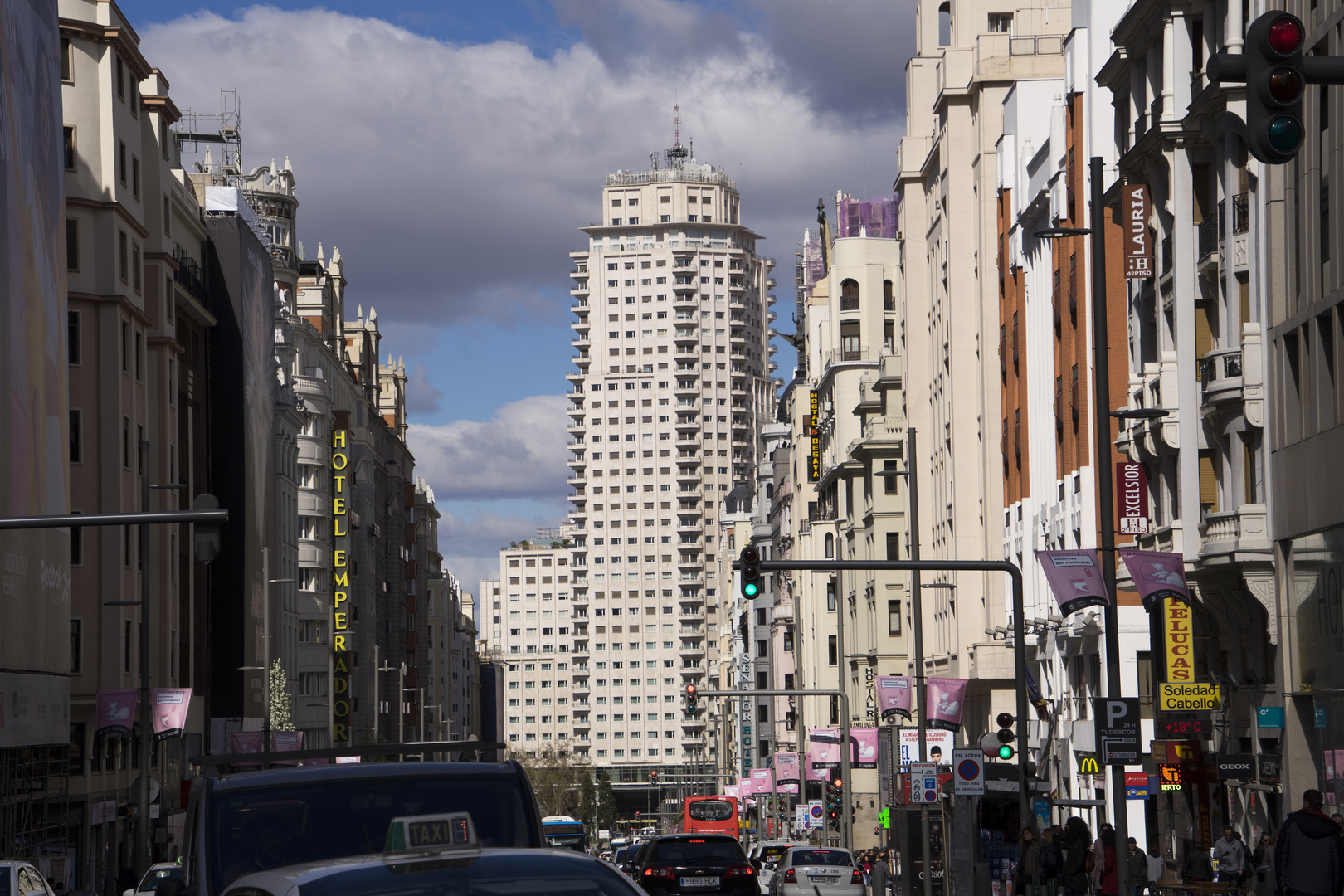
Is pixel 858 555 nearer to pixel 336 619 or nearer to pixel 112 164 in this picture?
pixel 336 619

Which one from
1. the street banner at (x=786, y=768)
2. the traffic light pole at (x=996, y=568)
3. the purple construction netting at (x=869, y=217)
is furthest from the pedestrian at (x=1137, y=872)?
the purple construction netting at (x=869, y=217)

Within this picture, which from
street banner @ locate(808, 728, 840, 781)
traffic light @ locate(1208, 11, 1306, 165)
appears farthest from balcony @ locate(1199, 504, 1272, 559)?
street banner @ locate(808, 728, 840, 781)

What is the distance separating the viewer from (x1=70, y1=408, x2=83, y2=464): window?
60.0 metres

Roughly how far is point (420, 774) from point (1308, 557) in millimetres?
23605

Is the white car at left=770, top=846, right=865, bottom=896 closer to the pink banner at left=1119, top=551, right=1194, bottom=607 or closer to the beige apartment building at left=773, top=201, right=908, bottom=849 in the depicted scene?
the pink banner at left=1119, top=551, right=1194, bottom=607

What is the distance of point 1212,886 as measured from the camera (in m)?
26.8

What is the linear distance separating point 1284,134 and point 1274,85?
27cm

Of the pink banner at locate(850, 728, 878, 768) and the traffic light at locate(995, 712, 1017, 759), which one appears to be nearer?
the traffic light at locate(995, 712, 1017, 759)

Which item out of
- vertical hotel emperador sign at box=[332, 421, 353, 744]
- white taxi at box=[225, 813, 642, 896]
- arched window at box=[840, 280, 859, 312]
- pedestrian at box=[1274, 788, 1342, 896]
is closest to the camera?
white taxi at box=[225, 813, 642, 896]

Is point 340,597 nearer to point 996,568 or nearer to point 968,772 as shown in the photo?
point 968,772

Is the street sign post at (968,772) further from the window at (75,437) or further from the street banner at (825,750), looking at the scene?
the street banner at (825,750)

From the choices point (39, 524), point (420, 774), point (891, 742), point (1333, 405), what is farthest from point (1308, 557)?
point (891, 742)

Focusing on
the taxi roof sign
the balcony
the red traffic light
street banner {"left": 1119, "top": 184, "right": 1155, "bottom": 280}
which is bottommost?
the taxi roof sign

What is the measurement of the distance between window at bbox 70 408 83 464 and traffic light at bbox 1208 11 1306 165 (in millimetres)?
53396
